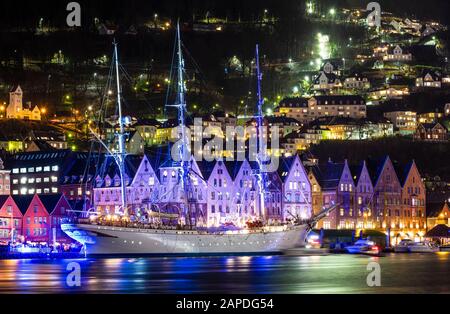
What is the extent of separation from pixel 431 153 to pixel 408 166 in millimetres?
36196

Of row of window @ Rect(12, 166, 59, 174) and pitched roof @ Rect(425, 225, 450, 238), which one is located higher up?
row of window @ Rect(12, 166, 59, 174)

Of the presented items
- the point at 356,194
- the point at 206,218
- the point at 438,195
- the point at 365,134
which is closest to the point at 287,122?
the point at 365,134

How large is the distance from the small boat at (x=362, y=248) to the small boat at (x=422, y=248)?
22.5 ft

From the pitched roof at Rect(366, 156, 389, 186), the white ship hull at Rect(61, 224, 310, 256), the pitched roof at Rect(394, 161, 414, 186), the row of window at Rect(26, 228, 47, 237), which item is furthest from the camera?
the pitched roof at Rect(394, 161, 414, 186)

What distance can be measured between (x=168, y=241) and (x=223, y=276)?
92.4 feet

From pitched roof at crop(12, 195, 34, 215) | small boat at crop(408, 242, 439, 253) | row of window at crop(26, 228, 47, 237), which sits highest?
pitched roof at crop(12, 195, 34, 215)

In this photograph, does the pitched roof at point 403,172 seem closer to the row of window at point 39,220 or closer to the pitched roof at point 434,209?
the pitched roof at point 434,209

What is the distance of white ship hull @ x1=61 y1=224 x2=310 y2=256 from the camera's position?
287 feet

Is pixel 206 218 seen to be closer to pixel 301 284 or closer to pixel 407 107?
pixel 301 284

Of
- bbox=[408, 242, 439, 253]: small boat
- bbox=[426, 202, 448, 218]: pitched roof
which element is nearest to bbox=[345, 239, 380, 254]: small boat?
bbox=[408, 242, 439, 253]: small boat

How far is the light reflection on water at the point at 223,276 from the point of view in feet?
173

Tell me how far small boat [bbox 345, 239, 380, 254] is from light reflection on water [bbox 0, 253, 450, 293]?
16999 millimetres

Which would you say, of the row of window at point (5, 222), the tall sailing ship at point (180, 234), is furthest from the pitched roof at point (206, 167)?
the row of window at point (5, 222)

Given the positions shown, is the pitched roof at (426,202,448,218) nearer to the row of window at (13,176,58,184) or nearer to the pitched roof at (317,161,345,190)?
the pitched roof at (317,161,345,190)
